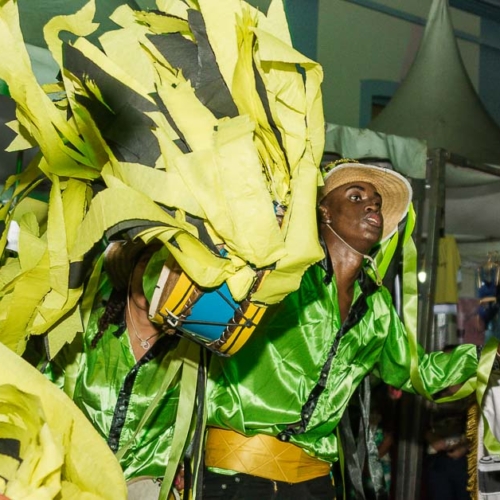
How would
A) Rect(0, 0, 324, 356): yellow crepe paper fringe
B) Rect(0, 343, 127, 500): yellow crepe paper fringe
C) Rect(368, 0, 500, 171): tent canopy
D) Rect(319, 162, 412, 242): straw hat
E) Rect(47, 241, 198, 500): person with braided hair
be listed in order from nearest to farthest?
Rect(0, 343, 127, 500): yellow crepe paper fringe
Rect(0, 0, 324, 356): yellow crepe paper fringe
Rect(47, 241, 198, 500): person with braided hair
Rect(319, 162, 412, 242): straw hat
Rect(368, 0, 500, 171): tent canopy

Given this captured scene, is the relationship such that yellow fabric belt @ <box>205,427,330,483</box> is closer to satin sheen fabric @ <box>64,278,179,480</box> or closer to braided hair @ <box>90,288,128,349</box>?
satin sheen fabric @ <box>64,278,179,480</box>

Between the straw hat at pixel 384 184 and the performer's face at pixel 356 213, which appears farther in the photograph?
the straw hat at pixel 384 184

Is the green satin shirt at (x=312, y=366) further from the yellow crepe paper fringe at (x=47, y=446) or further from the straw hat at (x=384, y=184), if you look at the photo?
A: the yellow crepe paper fringe at (x=47, y=446)

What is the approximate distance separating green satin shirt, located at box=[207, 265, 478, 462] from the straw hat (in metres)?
0.29

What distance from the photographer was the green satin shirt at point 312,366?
8.80 ft

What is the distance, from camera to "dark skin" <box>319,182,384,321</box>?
2.84 m

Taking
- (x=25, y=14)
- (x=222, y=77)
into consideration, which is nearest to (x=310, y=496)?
(x=222, y=77)

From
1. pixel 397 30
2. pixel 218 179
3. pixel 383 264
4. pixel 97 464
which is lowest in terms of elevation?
pixel 97 464

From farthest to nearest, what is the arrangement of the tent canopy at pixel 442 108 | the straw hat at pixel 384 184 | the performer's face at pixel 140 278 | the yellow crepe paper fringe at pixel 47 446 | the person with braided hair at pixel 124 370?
1. the tent canopy at pixel 442 108
2. the straw hat at pixel 384 184
3. the person with braided hair at pixel 124 370
4. the performer's face at pixel 140 278
5. the yellow crepe paper fringe at pixel 47 446

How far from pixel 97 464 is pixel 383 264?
1872mm

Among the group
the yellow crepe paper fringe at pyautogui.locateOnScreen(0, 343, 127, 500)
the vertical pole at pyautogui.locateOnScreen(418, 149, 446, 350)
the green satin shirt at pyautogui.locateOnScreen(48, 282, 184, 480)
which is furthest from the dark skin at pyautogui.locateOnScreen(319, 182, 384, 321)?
the yellow crepe paper fringe at pyautogui.locateOnScreen(0, 343, 127, 500)

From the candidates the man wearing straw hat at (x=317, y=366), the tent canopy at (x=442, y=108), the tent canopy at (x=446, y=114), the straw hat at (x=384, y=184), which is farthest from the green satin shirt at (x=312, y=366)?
the tent canopy at (x=442, y=108)

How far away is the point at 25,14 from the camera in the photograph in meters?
3.47

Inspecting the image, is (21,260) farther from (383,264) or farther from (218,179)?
(383,264)
